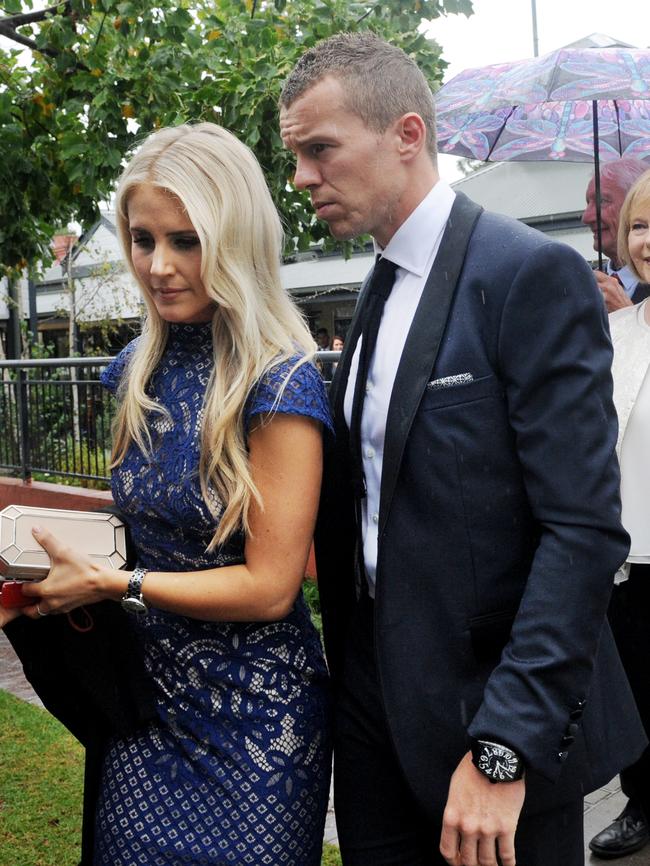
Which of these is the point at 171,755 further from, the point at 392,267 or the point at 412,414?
the point at 392,267

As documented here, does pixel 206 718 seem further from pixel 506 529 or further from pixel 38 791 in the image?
pixel 38 791

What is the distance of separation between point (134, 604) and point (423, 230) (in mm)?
961

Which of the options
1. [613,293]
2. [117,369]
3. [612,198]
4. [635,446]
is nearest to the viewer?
[117,369]

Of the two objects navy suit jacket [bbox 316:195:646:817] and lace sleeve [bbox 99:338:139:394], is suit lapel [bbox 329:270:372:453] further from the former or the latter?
lace sleeve [bbox 99:338:139:394]

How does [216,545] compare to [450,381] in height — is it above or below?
below

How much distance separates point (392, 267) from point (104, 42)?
6877 millimetres

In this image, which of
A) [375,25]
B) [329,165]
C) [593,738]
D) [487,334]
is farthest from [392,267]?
[375,25]

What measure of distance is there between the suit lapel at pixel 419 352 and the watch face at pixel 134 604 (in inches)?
19.6

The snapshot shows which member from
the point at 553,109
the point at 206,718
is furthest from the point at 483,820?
the point at 553,109

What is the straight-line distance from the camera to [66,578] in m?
2.04

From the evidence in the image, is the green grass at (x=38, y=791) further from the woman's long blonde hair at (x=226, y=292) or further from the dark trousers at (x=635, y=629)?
the woman's long blonde hair at (x=226, y=292)

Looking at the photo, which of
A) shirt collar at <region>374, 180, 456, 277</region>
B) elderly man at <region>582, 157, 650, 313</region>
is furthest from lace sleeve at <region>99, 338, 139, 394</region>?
→ elderly man at <region>582, 157, 650, 313</region>

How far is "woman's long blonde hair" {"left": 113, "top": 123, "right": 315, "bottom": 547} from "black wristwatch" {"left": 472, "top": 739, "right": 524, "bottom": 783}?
64cm

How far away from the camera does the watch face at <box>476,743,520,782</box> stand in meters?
1.75
